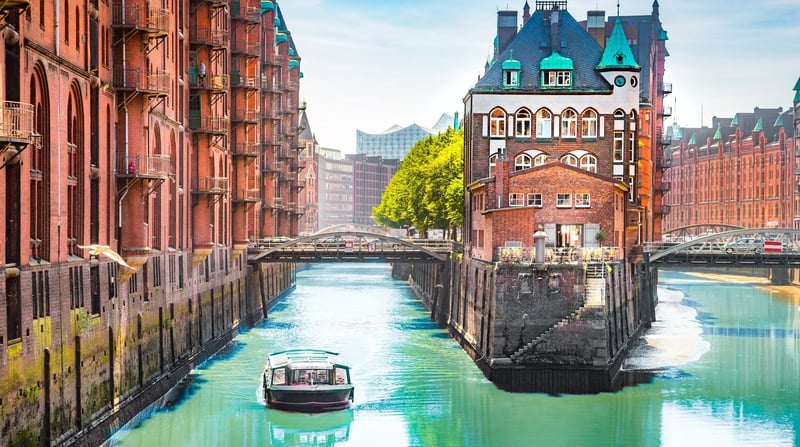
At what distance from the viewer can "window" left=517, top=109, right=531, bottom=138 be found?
7862 cm

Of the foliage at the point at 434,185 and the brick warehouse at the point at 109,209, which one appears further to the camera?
the foliage at the point at 434,185

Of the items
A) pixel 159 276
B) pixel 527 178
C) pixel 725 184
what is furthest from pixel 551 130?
pixel 725 184

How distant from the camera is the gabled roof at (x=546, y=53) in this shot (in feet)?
258

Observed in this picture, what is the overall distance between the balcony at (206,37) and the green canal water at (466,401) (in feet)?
57.8

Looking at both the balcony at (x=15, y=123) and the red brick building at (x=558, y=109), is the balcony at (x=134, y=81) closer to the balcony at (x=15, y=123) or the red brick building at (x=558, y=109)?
the balcony at (x=15, y=123)

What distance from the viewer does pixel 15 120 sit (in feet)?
113

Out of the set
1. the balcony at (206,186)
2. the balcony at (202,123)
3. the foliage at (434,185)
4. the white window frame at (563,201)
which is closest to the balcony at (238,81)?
the balcony at (202,123)

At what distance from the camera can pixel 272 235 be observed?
372 feet

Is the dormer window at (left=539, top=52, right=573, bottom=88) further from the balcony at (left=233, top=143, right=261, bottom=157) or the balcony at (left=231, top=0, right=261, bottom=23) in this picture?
the balcony at (left=231, top=0, right=261, bottom=23)

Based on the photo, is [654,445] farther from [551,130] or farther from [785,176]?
[785,176]

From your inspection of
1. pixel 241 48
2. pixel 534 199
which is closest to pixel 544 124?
pixel 534 199

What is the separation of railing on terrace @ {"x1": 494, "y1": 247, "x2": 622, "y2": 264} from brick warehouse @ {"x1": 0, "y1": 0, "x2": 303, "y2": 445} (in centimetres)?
1637

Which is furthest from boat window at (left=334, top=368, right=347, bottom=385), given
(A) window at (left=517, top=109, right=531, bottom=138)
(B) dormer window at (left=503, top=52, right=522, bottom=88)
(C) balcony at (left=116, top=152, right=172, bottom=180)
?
(B) dormer window at (left=503, top=52, right=522, bottom=88)

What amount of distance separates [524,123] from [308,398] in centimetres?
3088
